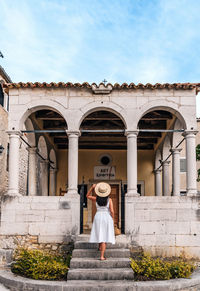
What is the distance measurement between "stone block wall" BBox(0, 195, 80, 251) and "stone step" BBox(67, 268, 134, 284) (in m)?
1.78

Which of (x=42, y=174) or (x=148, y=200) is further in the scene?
(x=42, y=174)

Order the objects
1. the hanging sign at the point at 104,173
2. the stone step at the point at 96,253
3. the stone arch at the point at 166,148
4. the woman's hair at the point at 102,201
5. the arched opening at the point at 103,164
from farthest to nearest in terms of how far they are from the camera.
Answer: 1. the hanging sign at the point at 104,173
2. the arched opening at the point at 103,164
3. the stone arch at the point at 166,148
4. the stone step at the point at 96,253
5. the woman's hair at the point at 102,201

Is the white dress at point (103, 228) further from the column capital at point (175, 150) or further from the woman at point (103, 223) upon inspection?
the column capital at point (175, 150)

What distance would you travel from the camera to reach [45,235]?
8305 mm

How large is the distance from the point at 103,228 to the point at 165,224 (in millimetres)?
2011

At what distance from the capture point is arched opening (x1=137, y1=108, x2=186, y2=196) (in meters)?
11.2

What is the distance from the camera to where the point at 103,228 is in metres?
6.95

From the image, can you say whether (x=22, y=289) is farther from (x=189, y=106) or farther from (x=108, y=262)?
(x=189, y=106)

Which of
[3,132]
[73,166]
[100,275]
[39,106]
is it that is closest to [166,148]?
[73,166]

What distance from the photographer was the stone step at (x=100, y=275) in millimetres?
6426

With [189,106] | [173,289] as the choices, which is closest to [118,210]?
[189,106]

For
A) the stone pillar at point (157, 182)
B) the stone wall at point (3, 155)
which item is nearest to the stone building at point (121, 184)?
the stone pillar at point (157, 182)

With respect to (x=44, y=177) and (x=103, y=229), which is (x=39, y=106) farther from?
(x=44, y=177)

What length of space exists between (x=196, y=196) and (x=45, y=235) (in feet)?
12.5
